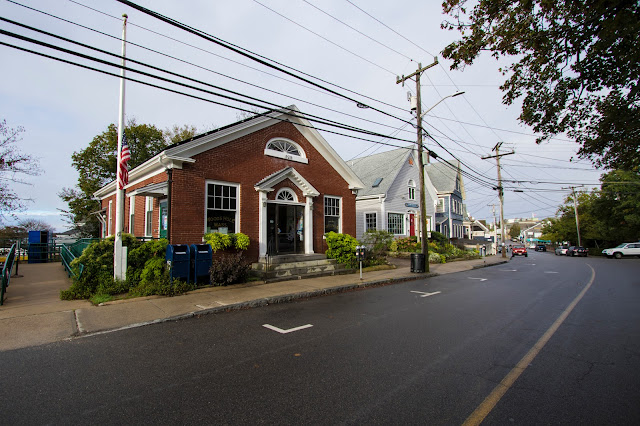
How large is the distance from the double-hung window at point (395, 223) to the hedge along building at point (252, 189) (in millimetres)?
7691

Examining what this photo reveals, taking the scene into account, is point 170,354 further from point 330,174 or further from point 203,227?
point 330,174

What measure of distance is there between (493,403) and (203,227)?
9.99 metres

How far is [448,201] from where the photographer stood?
108 feet

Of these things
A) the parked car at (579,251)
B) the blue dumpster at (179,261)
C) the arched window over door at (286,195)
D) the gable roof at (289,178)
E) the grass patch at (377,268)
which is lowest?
the parked car at (579,251)

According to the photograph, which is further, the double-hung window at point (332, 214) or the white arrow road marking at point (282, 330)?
the double-hung window at point (332, 214)

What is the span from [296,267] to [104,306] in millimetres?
6464

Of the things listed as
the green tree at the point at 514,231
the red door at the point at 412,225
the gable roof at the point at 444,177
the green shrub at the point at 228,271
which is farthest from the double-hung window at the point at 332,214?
the green tree at the point at 514,231

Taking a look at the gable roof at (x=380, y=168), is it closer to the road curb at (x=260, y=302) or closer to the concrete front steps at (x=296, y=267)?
the concrete front steps at (x=296, y=267)

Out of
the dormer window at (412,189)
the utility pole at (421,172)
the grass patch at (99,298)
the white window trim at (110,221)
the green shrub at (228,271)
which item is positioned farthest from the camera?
the dormer window at (412,189)

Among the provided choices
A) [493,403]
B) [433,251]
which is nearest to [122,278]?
[493,403]

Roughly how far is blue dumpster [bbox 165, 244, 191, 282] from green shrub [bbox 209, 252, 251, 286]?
75 cm

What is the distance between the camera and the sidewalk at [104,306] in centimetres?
576

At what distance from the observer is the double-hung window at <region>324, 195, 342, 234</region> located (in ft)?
52.1

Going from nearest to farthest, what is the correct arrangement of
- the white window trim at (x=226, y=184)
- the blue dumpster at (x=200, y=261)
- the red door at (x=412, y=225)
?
the blue dumpster at (x=200, y=261), the white window trim at (x=226, y=184), the red door at (x=412, y=225)
